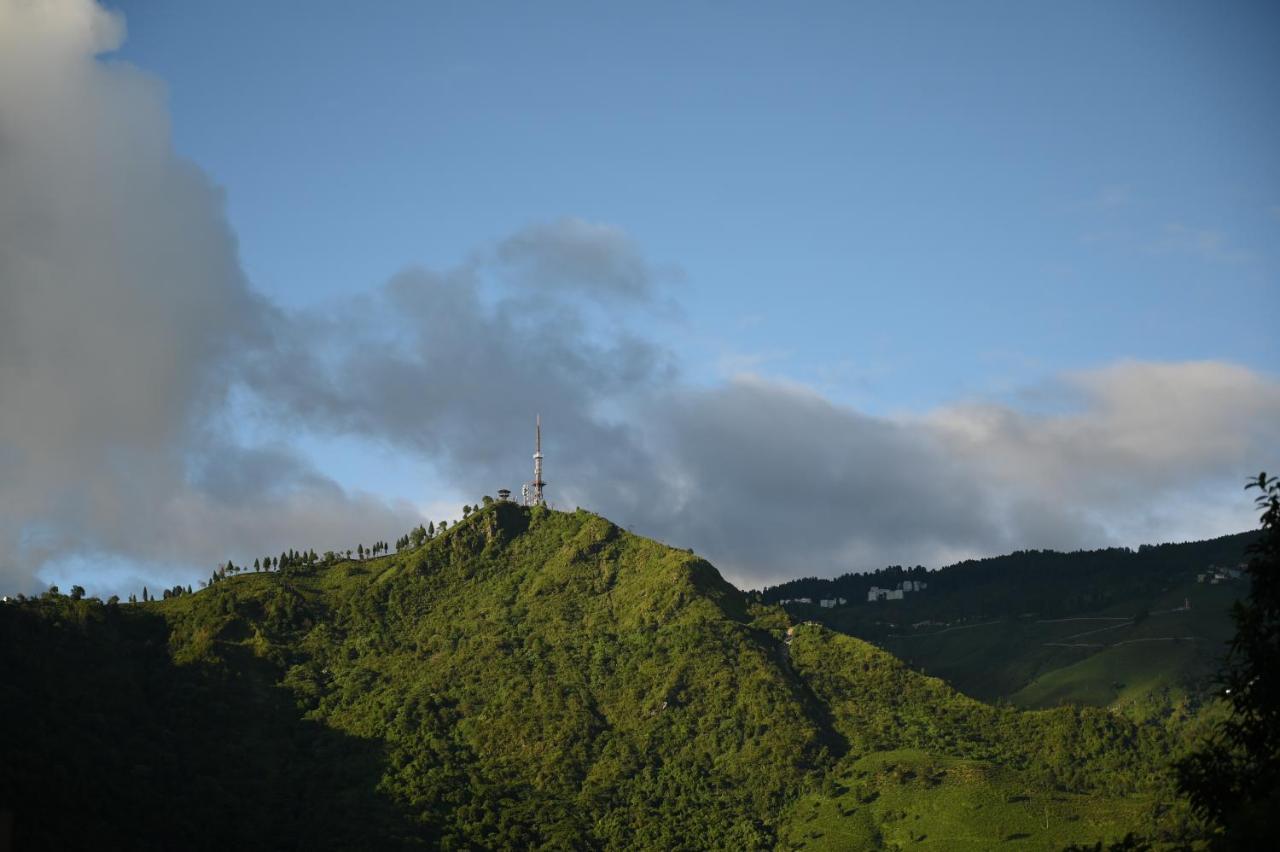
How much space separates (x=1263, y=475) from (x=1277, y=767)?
8654 millimetres

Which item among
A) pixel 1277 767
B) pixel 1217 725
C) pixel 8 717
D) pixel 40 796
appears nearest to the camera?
pixel 1277 767

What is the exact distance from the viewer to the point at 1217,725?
165 feet

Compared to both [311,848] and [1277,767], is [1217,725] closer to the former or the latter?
[1277,767]

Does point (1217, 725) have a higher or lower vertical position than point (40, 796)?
lower

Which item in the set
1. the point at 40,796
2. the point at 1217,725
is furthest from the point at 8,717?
the point at 1217,725

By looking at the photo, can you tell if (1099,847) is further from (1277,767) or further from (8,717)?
(8,717)

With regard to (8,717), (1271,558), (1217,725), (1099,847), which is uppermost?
(8,717)

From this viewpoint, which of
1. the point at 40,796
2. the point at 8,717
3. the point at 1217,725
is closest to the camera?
the point at 1217,725

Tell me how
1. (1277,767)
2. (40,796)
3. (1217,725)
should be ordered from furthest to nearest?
(40,796), (1217,725), (1277,767)

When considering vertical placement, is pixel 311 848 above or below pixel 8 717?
below

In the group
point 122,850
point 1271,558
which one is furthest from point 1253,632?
point 122,850

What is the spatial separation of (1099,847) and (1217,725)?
717 centimetres

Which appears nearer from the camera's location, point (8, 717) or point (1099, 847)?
point (1099, 847)

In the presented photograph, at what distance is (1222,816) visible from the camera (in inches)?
1775
